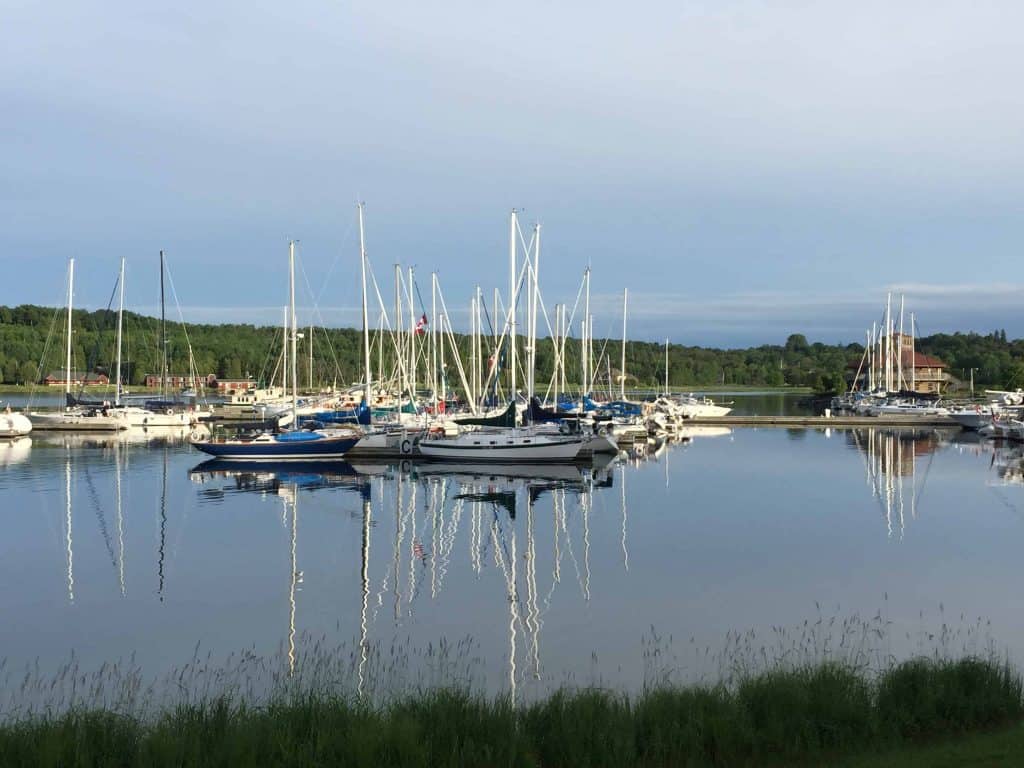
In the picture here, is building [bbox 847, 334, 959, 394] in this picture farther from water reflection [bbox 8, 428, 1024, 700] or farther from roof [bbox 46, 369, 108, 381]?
roof [bbox 46, 369, 108, 381]

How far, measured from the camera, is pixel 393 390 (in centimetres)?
7325

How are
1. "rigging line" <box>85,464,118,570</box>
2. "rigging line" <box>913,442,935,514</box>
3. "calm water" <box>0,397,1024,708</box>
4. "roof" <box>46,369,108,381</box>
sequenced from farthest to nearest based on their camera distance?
"roof" <box>46,369,108,381</box> → "rigging line" <box>913,442,935,514</box> → "rigging line" <box>85,464,118,570</box> → "calm water" <box>0,397,1024,708</box>

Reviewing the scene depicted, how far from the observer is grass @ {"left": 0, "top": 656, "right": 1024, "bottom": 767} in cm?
912

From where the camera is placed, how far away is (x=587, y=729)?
981 centimetres

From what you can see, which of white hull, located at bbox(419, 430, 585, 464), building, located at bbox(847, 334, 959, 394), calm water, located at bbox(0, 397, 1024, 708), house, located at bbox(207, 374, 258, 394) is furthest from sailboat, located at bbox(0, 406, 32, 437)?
building, located at bbox(847, 334, 959, 394)

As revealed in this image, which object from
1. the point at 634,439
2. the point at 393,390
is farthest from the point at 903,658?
the point at 393,390

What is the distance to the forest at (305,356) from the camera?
5118 inches

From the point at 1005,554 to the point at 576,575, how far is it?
10.4 metres

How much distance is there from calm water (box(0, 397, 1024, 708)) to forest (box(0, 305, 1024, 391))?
75366 millimetres

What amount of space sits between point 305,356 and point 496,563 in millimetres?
93863

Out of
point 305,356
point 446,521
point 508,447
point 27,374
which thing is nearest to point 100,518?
point 446,521

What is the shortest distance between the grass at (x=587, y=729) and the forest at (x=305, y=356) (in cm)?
9976

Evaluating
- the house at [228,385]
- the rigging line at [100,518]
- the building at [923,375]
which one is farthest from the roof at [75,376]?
the rigging line at [100,518]

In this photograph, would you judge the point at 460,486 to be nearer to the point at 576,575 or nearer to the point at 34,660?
the point at 576,575
